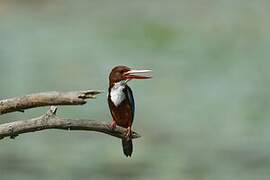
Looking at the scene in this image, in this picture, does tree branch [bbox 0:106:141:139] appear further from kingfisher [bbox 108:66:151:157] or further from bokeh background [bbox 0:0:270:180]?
bokeh background [bbox 0:0:270:180]

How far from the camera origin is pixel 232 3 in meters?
6.79

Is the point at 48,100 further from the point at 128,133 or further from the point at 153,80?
the point at 153,80

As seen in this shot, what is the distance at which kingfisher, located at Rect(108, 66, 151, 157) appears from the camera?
6.64ft

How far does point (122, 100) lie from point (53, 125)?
0.43ft

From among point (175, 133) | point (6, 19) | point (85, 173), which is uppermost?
point (6, 19)

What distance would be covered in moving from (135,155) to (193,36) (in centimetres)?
182

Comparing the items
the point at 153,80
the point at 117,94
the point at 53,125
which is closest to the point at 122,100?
the point at 117,94

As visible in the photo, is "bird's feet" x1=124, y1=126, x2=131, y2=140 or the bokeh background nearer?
"bird's feet" x1=124, y1=126, x2=131, y2=140

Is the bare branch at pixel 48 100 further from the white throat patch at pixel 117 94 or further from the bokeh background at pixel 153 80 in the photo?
the bokeh background at pixel 153 80

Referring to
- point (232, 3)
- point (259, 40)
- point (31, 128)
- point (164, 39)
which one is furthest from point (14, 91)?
point (31, 128)

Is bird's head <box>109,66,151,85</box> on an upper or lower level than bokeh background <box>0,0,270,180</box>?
lower

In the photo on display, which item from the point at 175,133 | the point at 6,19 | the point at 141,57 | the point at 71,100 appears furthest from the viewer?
the point at 6,19

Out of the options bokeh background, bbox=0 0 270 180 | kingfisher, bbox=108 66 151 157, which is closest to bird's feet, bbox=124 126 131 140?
kingfisher, bbox=108 66 151 157

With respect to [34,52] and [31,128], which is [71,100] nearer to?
[31,128]
